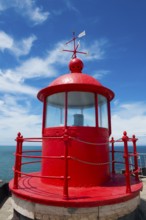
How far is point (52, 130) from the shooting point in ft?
20.1

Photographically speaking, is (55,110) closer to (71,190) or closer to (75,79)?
(75,79)

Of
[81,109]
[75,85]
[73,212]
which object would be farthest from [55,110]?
[73,212]

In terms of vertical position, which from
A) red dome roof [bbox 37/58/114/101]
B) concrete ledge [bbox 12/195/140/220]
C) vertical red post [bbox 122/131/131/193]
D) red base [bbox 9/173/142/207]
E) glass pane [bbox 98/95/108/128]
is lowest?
concrete ledge [bbox 12/195/140/220]

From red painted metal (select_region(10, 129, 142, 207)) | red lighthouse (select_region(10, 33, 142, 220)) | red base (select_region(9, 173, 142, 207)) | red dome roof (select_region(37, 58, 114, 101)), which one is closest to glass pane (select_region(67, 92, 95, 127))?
red lighthouse (select_region(10, 33, 142, 220))

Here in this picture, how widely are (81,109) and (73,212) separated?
2.67 meters

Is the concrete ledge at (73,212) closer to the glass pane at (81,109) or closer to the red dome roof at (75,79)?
the glass pane at (81,109)

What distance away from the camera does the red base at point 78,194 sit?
4.41m

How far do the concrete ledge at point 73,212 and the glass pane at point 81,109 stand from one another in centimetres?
216

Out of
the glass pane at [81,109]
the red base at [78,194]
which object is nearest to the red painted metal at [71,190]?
the red base at [78,194]

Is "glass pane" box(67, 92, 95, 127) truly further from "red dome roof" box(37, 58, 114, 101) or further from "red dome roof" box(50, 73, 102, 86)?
"red dome roof" box(50, 73, 102, 86)

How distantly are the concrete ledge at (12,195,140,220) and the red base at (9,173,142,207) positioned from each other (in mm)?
91

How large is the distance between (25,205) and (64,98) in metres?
2.81

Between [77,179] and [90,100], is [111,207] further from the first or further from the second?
[90,100]

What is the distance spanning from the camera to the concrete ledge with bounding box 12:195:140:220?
4395 mm
